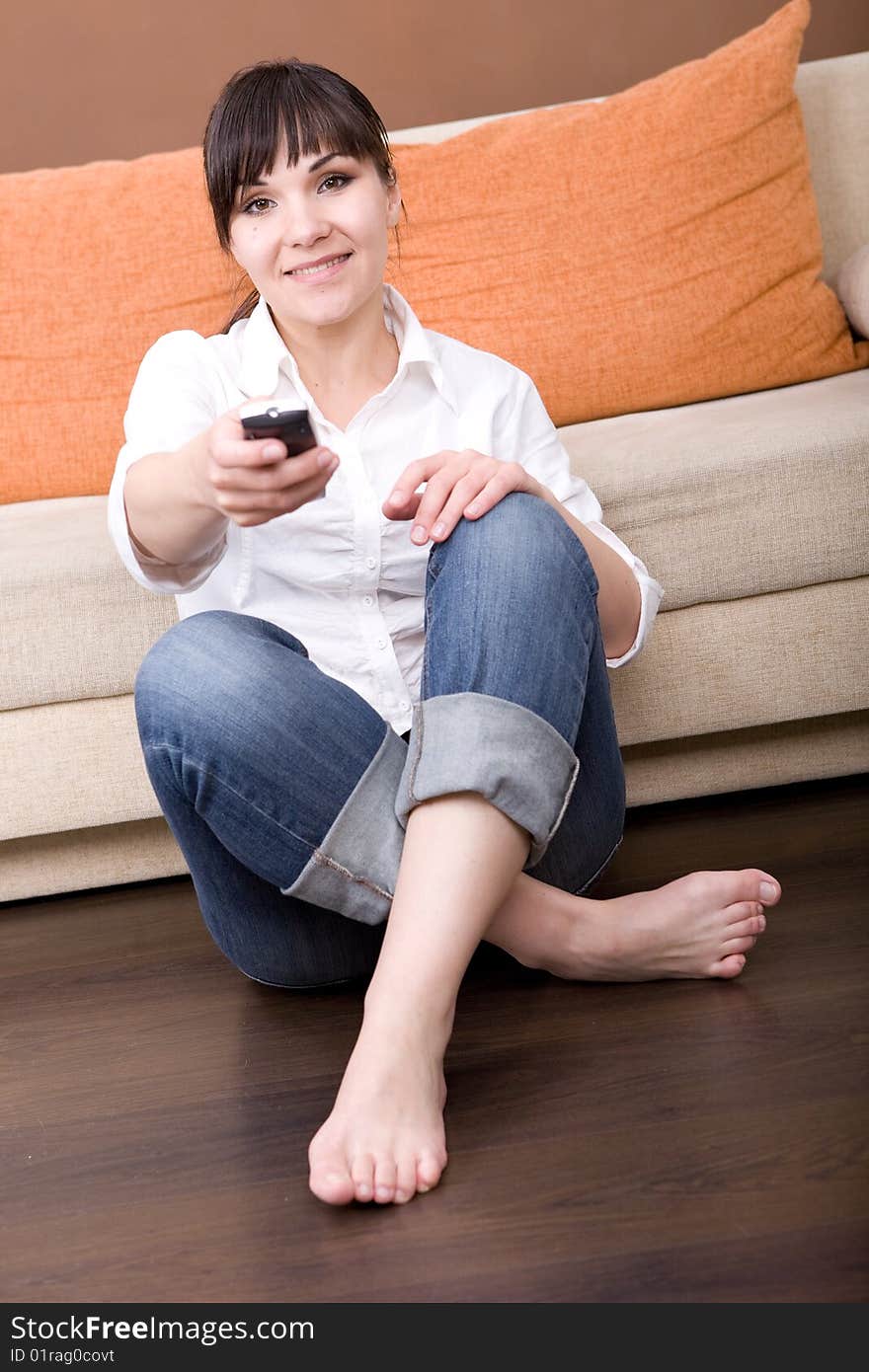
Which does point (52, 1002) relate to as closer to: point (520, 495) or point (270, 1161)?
point (270, 1161)

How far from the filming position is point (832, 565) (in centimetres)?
148

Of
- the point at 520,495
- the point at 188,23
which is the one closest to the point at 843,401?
the point at 520,495

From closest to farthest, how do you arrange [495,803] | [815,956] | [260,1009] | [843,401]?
[495,803] < [815,956] < [260,1009] < [843,401]

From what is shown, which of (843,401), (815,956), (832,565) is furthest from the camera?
(843,401)

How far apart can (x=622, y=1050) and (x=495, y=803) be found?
245mm

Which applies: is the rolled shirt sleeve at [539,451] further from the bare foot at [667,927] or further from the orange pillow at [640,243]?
the orange pillow at [640,243]

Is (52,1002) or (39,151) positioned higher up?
(39,151)

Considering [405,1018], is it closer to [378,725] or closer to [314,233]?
[378,725]

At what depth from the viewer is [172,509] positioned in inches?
40.7

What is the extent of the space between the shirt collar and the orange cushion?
63cm

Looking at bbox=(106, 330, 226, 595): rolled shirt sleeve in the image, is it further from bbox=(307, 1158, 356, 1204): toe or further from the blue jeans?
bbox=(307, 1158, 356, 1204): toe

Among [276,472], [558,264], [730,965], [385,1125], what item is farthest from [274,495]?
[558,264]

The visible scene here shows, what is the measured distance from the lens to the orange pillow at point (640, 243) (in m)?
1.88

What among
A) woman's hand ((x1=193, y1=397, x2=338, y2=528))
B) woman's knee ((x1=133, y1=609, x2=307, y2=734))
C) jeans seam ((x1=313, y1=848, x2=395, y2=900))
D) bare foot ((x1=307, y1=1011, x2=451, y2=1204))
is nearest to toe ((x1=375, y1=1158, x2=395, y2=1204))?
bare foot ((x1=307, y1=1011, x2=451, y2=1204))
